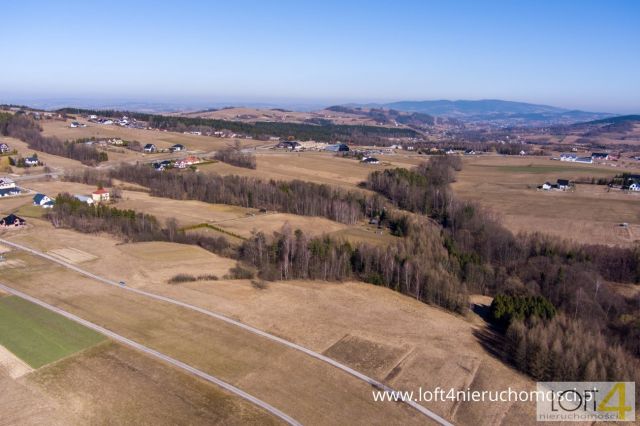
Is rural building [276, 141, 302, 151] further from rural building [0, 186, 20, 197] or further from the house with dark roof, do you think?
rural building [0, 186, 20, 197]

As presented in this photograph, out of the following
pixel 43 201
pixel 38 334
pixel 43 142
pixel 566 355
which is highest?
pixel 43 142

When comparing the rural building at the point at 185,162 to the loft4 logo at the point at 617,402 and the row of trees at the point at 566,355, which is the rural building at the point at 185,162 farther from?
the loft4 logo at the point at 617,402

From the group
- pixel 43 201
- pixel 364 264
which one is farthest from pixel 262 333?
pixel 43 201

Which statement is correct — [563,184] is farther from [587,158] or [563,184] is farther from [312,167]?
[587,158]

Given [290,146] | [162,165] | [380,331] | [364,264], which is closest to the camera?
[380,331]

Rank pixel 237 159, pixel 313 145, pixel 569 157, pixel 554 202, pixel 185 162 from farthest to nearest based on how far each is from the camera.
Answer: pixel 313 145 < pixel 569 157 < pixel 237 159 < pixel 185 162 < pixel 554 202

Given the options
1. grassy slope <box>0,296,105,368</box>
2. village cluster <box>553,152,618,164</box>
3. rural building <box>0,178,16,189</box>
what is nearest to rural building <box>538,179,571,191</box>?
village cluster <box>553,152,618,164</box>

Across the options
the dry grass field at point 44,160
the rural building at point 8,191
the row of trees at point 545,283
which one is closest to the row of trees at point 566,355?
the row of trees at point 545,283
